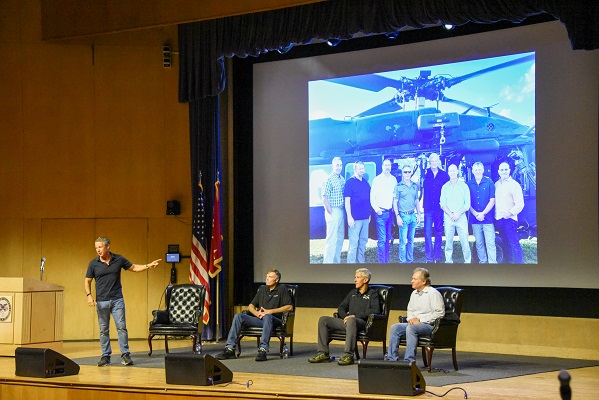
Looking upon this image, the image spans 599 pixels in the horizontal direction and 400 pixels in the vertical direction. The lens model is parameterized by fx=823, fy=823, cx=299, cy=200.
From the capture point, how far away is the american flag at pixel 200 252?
425 inches

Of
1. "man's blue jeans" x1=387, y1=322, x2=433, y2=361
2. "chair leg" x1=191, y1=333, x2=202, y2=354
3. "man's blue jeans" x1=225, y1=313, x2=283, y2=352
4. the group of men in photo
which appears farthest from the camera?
the group of men in photo

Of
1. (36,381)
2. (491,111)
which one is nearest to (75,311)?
(36,381)

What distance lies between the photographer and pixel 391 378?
6.15 meters

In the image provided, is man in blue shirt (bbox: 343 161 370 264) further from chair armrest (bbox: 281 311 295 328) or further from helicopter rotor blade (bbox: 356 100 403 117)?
chair armrest (bbox: 281 311 295 328)

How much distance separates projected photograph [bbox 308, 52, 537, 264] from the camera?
367 inches

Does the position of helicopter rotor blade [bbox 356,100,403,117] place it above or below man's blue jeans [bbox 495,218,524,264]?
above

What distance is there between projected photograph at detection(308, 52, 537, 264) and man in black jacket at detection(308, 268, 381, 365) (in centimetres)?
157

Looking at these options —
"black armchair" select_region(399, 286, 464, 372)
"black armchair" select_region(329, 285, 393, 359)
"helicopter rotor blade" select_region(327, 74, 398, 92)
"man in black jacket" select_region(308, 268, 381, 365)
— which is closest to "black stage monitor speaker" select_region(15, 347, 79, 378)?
"man in black jacket" select_region(308, 268, 381, 365)

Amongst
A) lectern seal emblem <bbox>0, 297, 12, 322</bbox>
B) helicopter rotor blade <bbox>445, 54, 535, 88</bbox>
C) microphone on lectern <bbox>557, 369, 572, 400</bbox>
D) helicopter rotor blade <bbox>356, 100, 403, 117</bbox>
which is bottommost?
lectern seal emblem <bbox>0, 297, 12, 322</bbox>

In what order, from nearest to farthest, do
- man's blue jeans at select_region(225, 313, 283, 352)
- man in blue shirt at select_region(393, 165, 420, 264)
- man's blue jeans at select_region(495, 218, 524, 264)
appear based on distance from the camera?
man's blue jeans at select_region(225, 313, 283, 352), man's blue jeans at select_region(495, 218, 524, 264), man in blue shirt at select_region(393, 165, 420, 264)

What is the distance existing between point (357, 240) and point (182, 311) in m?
2.39

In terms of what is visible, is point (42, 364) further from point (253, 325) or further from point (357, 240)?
point (357, 240)

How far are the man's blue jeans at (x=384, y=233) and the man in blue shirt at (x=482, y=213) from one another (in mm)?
1084

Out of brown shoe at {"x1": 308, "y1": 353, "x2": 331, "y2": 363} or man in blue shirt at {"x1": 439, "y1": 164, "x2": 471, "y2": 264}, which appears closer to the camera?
brown shoe at {"x1": 308, "y1": 353, "x2": 331, "y2": 363}
